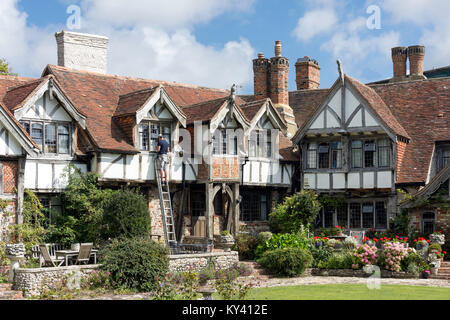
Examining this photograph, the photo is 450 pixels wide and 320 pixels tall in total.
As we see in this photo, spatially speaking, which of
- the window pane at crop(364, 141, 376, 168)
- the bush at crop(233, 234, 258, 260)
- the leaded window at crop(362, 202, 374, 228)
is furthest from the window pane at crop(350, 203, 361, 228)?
the bush at crop(233, 234, 258, 260)

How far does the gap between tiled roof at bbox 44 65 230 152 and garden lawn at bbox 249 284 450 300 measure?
9.42 meters

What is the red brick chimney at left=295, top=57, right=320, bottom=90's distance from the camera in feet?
125

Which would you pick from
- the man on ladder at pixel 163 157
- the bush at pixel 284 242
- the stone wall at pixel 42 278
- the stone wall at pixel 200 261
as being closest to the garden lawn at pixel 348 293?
the stone wall at pixel 200 261

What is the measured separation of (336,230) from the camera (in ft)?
96.1

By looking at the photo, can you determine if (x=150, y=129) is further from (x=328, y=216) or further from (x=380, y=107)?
(x=380, y=107)

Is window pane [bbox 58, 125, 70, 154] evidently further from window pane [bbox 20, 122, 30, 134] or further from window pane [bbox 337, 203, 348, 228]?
window pane [bbox 337, 203, 348, 228]

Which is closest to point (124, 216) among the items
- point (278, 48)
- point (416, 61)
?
point (278, 48)

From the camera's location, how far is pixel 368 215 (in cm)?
3019
